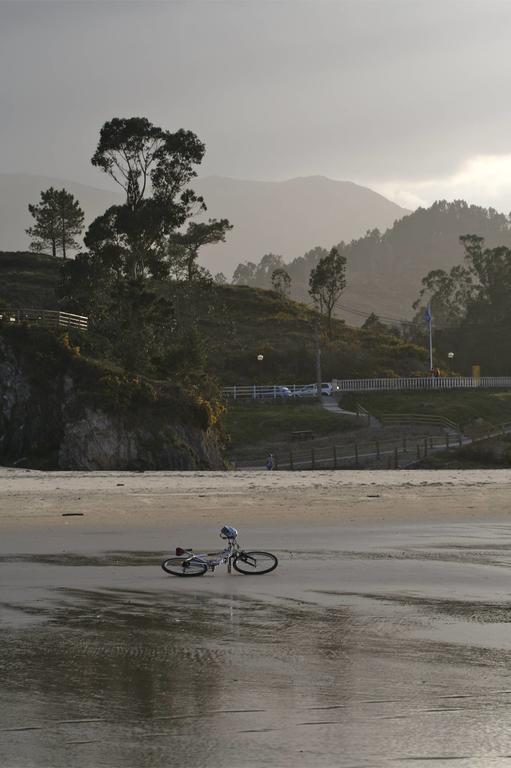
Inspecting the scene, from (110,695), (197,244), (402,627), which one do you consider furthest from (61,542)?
(197,244)

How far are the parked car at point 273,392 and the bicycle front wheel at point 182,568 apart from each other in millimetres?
66895

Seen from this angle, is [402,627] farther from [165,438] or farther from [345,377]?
[345,377]

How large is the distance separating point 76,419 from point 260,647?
3312cm

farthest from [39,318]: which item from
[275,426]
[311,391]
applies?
[311,391]

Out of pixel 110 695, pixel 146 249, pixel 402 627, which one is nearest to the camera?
pixel 110 695

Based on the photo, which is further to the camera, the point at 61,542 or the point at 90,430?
the point at 90,430

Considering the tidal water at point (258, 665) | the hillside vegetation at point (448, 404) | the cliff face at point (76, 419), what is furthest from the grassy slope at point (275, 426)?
the tidal water at point (258, 665)

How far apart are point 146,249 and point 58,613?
54940 millimetres

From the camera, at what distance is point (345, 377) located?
10231 cm

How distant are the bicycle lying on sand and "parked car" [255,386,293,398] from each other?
6666 cm

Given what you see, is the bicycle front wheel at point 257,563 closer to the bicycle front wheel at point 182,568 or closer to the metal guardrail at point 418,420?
the bicycle front wheel at point 182,568

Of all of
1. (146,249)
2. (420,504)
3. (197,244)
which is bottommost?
(420,504)

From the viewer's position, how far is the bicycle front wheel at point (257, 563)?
15242 millimetres

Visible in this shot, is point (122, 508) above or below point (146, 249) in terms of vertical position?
below
